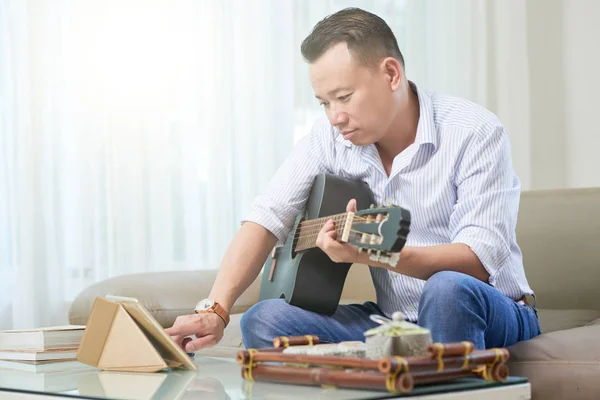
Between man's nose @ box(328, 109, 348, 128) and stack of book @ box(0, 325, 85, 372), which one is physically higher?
man's nose @ box(328, 109, 348, 128)

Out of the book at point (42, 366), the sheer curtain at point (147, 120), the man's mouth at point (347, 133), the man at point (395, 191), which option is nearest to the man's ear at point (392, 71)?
the man at point (395, 191)

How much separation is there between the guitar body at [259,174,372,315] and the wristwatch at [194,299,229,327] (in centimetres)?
14

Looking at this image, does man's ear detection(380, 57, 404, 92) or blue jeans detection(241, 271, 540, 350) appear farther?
man's ear detection(380, 57, 404, 92)

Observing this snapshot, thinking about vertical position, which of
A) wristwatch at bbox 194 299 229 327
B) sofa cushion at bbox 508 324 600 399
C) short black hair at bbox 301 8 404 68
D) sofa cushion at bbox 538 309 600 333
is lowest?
sofa cushion at bbox 538 309 600 333

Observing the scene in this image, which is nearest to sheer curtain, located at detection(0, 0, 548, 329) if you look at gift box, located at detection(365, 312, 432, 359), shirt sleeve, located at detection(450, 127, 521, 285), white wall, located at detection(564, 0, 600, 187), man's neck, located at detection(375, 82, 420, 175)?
white wall, located at detection(564, 0, 600, 187)

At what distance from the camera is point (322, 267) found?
174cm

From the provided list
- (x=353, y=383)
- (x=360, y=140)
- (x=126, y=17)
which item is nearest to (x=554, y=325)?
(x=360, y=140)

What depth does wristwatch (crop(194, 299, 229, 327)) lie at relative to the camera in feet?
5.46

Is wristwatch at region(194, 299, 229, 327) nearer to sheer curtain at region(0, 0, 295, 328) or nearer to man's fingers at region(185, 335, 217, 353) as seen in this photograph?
man's fingers at region(185, 335, 217, 353)

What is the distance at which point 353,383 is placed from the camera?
1.07 metres

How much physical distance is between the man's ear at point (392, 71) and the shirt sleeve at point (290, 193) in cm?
21

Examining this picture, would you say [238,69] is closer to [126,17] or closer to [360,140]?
[126,17]

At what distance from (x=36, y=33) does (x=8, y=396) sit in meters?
2.41

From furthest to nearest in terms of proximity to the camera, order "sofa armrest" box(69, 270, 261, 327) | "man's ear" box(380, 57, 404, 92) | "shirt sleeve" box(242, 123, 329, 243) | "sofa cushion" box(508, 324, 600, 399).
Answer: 1. "sofa armrest" box(69, 270, 261, 327)
2. "shirt sleeve" box(242, 123, 329, 243)
3. "man's ear" box(380, 57, 404, 92)
4. "sofa cushion" box(508, 324, 600, 399)
